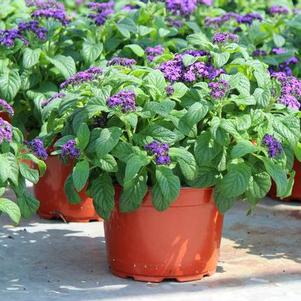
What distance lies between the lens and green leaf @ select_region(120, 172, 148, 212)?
4.09 meters

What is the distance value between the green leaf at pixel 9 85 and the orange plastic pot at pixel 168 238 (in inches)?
48.0

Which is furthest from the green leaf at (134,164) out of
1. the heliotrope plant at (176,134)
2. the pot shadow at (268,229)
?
the pot shadow at (268,229)

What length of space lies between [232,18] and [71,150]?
257 centimetres

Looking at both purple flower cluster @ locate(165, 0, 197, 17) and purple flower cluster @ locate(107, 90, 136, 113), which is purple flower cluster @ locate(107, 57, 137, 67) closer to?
purple flower cluster @ locate(107, 90, 136, 113)

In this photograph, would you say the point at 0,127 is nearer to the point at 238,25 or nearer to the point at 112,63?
the point at 112,63

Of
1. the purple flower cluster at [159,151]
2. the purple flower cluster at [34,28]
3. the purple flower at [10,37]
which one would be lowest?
the purple flower cluster at [159,151]

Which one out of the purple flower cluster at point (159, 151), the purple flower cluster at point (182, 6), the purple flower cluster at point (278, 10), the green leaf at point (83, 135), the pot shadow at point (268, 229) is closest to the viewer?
the purple flower cluster at point (159, 151)

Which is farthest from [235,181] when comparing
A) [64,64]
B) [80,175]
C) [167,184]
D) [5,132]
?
[64,64]

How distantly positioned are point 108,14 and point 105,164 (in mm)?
1919

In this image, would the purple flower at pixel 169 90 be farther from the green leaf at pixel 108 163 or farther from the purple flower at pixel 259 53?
the purple flower at pixel 259 53

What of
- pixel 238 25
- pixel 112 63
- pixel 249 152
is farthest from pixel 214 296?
pixel 238 25

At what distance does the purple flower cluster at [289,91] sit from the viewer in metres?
4.34

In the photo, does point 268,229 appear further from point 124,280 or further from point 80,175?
point 80,175

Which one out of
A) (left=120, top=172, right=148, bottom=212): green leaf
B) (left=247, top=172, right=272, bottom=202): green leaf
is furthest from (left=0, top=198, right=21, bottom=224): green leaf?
(left=247, top=172, right=272, bottom=202): green leaf
